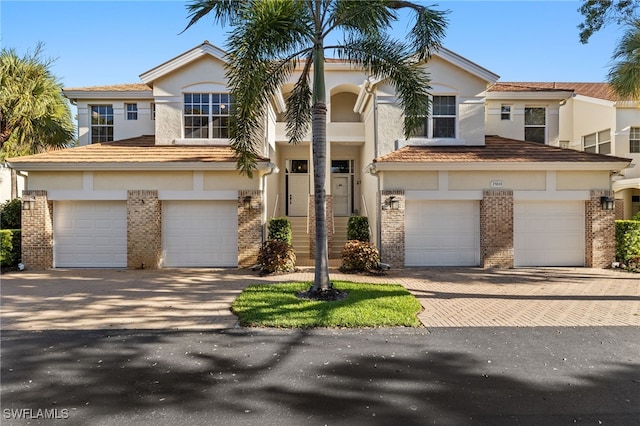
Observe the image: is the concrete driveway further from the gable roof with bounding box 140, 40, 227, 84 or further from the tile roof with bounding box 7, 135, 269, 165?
the gable roof with bounding box 140, 40, 227, 84

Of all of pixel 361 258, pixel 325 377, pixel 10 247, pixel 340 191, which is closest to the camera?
pixel 325 377

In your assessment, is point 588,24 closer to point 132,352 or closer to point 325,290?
point 325,290

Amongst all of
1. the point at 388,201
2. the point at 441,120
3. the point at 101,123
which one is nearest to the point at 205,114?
the point at 101,123

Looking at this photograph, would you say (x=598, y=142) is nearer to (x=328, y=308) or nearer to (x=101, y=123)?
(x=328, y=308)

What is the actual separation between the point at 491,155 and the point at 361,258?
222 inches

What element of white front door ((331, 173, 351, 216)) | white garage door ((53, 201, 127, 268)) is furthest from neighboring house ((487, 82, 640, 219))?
white garage door ((53, 201, 127, 268))

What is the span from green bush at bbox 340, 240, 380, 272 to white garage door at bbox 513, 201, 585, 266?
490 centimetres

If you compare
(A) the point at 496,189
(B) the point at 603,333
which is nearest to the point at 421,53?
(A) the point at 496,189

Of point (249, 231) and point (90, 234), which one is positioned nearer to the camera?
point (249, 231)

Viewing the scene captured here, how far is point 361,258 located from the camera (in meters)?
12.0

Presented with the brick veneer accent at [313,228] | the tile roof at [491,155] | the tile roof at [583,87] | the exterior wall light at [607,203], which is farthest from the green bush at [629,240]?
the brick veneer accent at [313,228]

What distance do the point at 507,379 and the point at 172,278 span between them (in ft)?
30.1

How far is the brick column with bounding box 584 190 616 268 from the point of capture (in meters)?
12.7

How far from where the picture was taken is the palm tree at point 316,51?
797cm
